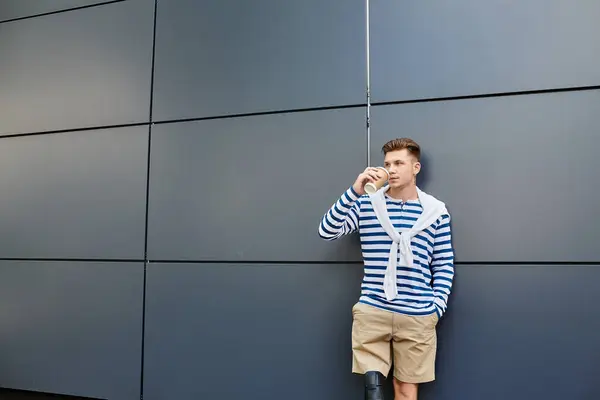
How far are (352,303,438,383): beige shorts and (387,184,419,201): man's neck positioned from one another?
1.68ft

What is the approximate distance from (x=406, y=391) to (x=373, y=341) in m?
0.26

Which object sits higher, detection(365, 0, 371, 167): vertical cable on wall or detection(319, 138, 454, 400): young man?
detection(365, 0, 371, 167): vertical cable on wall

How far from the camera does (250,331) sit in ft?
8.77

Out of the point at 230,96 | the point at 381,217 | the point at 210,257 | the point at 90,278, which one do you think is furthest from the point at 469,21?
the point at 90,278

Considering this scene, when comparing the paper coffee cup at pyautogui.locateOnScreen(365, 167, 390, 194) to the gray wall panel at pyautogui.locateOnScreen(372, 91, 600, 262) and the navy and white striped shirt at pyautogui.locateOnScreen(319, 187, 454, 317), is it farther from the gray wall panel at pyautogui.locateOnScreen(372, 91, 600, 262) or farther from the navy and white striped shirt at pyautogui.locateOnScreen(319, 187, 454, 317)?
the gray wall panel at pyautogui.locateOnScreen(372, 91, 600, 262)

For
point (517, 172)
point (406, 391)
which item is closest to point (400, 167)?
point (517, 172)

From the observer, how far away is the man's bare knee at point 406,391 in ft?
7.27

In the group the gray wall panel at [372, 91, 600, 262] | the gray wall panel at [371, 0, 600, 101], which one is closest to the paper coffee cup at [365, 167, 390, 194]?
the gray wall panel at [372, 91, 600, 262]

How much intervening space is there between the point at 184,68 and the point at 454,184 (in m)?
1.66

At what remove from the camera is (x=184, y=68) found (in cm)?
294

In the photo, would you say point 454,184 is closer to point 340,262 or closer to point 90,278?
point 340,262

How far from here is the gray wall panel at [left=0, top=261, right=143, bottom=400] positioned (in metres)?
2.93

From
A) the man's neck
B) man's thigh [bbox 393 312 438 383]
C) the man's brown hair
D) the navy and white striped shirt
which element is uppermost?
the man's brown hair

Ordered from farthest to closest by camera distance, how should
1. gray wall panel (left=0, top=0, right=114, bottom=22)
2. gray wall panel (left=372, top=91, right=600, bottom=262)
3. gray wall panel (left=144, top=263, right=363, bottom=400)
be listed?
1. gray wall panel (left=0, top=0, right=114, bottom=22)
2. gray wall panel (left=144, top=263, right=363, bottom=400)
3. gray wall panel (left=372, top=91, right=600, bottom=262)
